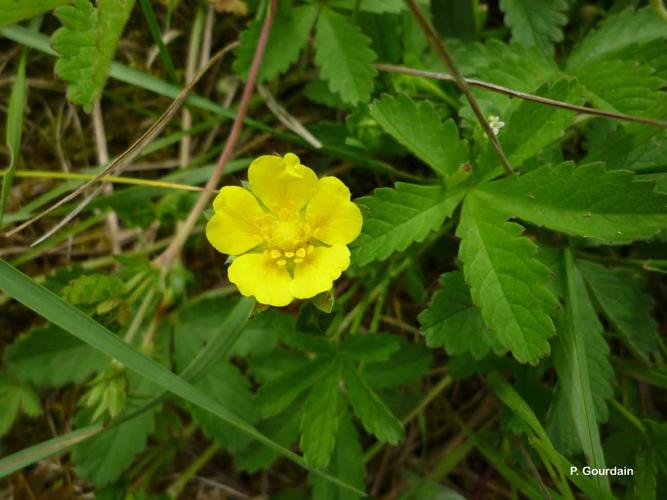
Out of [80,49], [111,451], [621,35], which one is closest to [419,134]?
[621,35]

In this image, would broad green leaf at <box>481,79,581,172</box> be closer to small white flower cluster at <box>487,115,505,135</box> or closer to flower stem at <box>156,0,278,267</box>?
small white flower cluster at <box>487,115,505,135</box>

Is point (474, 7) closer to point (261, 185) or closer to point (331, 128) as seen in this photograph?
point (331, 128)

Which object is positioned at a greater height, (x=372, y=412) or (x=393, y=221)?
(x=393, y=221)

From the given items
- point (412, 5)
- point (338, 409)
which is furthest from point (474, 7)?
point (338, 409)

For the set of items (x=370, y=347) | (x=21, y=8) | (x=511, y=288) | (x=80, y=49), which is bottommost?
(x=370, y=347)

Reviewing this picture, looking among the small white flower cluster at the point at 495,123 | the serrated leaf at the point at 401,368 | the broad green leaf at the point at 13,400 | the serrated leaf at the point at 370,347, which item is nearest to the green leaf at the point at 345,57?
the small white flower cluster at the point at 495,123

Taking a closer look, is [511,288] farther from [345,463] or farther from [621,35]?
[621,35]

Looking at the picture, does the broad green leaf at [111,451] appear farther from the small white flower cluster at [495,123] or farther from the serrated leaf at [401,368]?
the small white flower cluster at [495,123]
